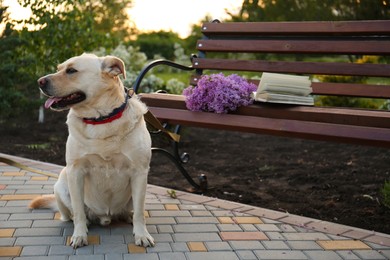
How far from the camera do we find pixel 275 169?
5777 millimetres

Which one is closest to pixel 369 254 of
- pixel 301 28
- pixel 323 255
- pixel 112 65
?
pixel 323 255

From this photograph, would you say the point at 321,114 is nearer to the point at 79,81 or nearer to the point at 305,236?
the point at 305,236

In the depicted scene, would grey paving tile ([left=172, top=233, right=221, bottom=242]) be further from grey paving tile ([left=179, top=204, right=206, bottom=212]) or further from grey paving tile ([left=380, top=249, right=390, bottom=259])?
grey paving tile ([left=380, top=249, right=390, bottom=259])

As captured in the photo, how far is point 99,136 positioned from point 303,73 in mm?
2335

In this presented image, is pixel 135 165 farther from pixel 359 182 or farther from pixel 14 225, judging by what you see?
pixel 359 182

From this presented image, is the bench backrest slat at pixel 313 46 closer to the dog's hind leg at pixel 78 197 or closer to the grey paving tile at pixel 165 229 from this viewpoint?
the grey paving tile at pixel 165 229

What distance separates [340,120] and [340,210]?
1067 mm

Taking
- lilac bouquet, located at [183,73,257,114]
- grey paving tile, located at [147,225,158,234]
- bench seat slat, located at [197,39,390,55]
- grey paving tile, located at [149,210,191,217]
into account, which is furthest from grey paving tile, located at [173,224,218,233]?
bench seat slat, located at [197,39,390,55]

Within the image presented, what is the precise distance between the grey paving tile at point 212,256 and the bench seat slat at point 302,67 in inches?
85.9

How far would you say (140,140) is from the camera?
3.44 m

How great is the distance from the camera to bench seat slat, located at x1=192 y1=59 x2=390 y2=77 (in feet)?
14.7

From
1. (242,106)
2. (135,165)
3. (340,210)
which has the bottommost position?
(340,210)

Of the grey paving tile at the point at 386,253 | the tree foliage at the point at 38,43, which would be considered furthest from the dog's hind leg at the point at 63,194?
the tree foliage at the point at 38,43

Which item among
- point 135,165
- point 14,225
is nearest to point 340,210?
point 135,165
